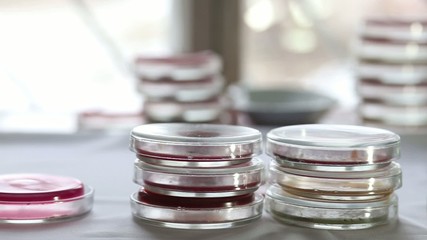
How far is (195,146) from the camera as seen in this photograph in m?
1.01

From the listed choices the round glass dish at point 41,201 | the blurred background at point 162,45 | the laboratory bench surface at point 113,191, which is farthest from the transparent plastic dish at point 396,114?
the round glass dish at point 41,201

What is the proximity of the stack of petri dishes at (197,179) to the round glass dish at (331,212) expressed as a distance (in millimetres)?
31

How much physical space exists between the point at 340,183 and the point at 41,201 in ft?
1.10

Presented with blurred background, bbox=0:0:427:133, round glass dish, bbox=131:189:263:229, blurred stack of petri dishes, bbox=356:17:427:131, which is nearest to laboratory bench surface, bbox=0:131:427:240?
round glass dish, bbox=131:189:263:229

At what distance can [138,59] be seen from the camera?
1.89 m

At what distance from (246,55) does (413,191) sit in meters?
1.52

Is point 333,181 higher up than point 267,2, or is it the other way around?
point 267,2

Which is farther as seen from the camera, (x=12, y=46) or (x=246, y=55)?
(x=246, y=55)

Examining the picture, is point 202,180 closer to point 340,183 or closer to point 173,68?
point 340,183

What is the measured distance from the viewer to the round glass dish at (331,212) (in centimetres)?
102

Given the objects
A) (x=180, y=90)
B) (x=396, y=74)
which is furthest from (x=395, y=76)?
(x=180, y=90)

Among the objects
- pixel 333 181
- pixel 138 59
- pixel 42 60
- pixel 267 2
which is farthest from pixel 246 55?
pixel 333 181

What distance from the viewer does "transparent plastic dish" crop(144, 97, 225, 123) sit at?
6.02 ft

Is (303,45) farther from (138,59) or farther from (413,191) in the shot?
(413,191)
